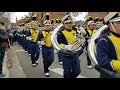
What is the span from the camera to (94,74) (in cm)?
621

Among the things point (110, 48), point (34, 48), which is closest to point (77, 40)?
point (110, 48)

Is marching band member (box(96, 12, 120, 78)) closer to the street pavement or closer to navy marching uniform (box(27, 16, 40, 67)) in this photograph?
the street pavement

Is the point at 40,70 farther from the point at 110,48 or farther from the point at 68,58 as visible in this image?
the point at 110,48

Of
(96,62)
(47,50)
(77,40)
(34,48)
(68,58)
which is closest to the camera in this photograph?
(96,62)

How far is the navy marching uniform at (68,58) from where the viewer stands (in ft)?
16.2

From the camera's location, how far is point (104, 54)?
3.47 metres

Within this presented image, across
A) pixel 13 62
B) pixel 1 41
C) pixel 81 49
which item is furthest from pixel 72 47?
pixel 13 62

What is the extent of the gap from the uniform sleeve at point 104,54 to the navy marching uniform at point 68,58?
1308 mm

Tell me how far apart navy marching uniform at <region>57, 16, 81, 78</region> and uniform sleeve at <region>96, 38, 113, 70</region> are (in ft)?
4.29

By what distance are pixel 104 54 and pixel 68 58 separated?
1.53m

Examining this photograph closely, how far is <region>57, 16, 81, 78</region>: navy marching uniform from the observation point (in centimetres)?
494

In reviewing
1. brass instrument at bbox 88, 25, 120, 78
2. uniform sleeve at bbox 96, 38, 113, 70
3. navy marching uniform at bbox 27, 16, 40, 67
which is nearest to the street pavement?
navy marching uniform at bbox 27, 16, 40, 67
